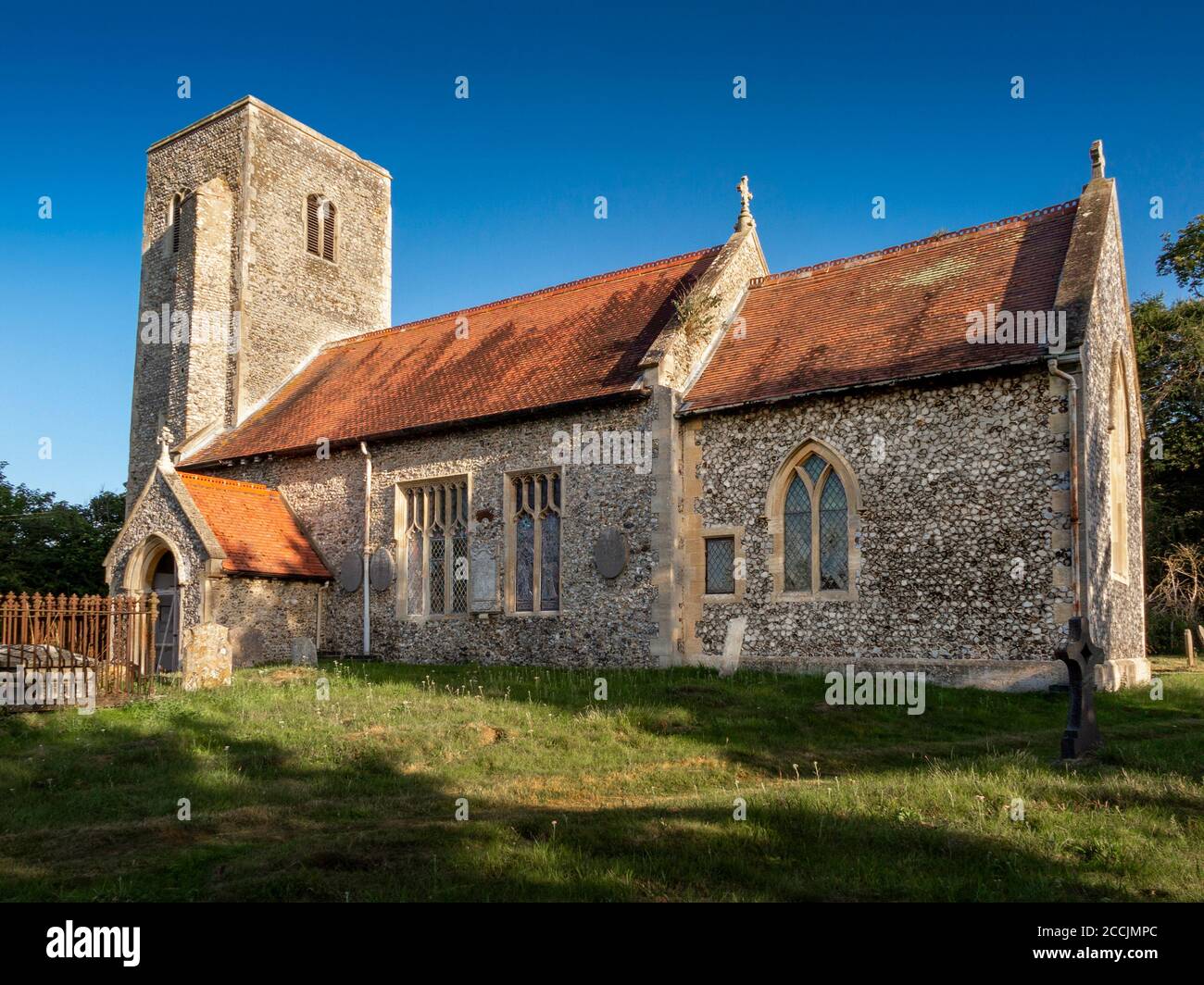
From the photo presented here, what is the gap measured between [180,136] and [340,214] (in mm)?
5376

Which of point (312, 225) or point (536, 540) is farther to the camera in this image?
point (312, 225)

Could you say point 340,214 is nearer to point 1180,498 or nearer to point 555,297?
point 555,297

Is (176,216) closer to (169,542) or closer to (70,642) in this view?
(169,542)

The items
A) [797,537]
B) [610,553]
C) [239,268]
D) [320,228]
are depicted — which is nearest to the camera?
[797,537]

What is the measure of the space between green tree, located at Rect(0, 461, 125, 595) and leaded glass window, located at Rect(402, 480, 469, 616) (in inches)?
646

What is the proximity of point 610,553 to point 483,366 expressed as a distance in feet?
21.8

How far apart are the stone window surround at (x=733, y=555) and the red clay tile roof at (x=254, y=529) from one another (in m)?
9.35

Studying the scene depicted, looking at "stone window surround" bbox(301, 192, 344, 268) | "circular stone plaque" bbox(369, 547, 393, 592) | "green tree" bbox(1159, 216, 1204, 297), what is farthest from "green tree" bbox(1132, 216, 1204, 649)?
"stone window surround" bbox(301, 192, 344, 268)

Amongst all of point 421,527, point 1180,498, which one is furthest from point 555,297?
point 1180,498

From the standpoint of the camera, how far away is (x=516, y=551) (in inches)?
826

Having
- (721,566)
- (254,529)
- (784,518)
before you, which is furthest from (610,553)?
(254,529)

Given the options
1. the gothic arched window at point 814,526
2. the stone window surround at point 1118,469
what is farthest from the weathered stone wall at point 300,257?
the stone window surround at point 1118,469

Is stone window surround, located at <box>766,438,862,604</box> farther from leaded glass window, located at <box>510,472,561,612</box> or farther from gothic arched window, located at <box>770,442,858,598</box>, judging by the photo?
leaded glass window, located at <box>510,472,561,612</box>

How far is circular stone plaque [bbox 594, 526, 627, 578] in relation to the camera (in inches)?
748
